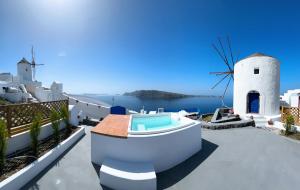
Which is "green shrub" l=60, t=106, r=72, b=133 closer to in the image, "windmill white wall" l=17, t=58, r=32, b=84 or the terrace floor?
the terrace floor

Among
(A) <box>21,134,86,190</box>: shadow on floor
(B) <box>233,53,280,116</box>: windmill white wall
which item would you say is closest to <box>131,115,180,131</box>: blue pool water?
(A) <box>21,134,86,190</box>: shadow on floor

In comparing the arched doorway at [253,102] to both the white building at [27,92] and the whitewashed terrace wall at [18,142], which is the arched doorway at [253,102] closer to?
the whitewashed terrace wall at [18,142]

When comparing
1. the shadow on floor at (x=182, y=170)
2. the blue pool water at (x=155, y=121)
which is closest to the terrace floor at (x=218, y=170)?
the shadow on floor at (x=182, y=170)

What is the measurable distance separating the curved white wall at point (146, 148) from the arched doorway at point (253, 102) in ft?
29.4

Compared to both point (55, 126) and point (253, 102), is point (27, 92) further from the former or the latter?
point (253, 102)

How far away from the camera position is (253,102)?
11.6m

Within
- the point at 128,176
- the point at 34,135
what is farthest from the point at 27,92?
the point at 128,176

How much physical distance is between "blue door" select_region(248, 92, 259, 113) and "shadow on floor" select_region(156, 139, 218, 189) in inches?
291

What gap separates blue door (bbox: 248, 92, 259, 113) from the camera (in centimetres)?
1146

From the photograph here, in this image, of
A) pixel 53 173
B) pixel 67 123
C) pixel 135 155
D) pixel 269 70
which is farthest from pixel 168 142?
pixel 269 70

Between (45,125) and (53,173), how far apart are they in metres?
2.77

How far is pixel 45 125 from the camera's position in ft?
20.8

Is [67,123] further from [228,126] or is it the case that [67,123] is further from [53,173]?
[228,126]

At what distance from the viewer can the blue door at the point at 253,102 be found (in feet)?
37.6
